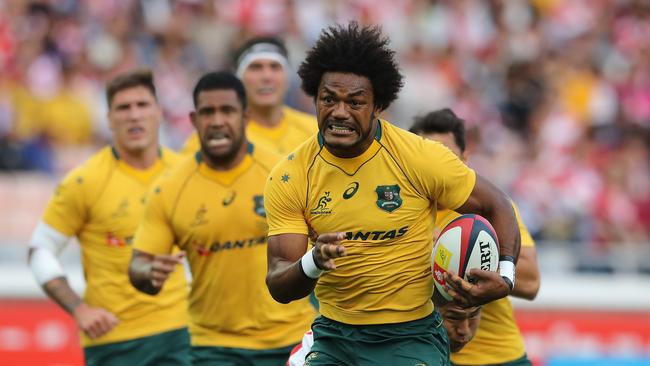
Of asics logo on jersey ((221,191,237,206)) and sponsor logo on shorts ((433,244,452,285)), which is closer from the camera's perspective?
sponsor logo on shorts ((433,244,452,285))

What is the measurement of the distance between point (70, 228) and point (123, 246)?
43 cm

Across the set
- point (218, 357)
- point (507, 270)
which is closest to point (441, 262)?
point (507, 270)

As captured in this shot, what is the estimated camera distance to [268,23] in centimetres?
1881

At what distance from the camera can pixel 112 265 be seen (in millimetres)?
9633

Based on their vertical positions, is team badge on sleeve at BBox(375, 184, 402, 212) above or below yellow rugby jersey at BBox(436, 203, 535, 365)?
above

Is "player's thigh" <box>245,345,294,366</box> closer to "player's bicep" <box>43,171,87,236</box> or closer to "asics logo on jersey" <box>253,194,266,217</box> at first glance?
"asics logo on jersey" <box>253,194,266,217</box>

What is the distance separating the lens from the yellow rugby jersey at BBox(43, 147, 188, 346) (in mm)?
9594

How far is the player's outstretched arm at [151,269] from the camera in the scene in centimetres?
809

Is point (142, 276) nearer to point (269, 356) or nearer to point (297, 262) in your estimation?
point (269, 356)

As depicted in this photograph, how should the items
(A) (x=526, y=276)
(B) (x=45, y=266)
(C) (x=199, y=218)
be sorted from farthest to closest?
(B) (x=45, y=266), (C) (x=199, y=218), (A) (x=526, y=276)

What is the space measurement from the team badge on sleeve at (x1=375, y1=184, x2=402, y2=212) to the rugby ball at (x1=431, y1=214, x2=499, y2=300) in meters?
0.31

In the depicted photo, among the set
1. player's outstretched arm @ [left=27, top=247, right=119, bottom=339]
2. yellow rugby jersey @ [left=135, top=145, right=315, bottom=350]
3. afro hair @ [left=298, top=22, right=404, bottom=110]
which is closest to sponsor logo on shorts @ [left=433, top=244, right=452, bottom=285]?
afro hair @ [left=298, top=22, right=404, bottom=110]

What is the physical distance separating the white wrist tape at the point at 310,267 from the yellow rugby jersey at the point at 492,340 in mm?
1659

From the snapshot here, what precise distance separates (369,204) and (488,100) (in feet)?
37.8
